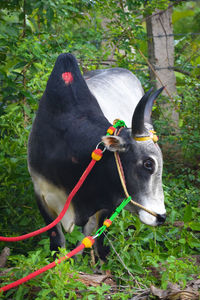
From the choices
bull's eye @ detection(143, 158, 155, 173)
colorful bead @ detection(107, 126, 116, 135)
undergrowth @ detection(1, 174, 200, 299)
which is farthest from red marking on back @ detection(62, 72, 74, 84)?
undergrowth @ detection(1, 174, 200, 299)

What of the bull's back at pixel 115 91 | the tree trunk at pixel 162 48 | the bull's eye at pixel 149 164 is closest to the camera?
the bull's eye at pixel 149 164

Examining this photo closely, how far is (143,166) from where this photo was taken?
104 inches

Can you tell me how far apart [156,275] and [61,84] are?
1387 mm

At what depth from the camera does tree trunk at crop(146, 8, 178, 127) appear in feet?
19.3

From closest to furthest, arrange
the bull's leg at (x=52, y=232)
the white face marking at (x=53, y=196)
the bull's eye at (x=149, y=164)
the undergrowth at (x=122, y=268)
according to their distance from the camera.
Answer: the undergrowth at (x=122, y=268), the bull's eye at (x=149, y=164), the white face marking at (x=53, y=196), the bull's leg at (x=52, y=232)

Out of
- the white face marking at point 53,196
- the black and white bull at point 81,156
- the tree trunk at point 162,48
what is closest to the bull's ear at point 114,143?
the black and white bull at point 81,156

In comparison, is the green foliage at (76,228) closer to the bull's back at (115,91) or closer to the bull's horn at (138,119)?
the bull's back at (115,91)

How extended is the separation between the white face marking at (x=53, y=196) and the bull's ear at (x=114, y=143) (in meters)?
0.53

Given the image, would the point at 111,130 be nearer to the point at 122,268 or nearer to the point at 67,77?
the point at 67,77

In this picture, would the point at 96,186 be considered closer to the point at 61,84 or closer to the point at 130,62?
the point at 61,84

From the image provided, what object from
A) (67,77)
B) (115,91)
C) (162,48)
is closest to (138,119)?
(67,77)

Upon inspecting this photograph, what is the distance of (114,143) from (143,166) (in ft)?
0.73

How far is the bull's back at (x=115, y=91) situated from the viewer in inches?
147

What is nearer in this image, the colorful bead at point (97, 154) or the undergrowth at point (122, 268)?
the undergrowth at point (122, 268)
